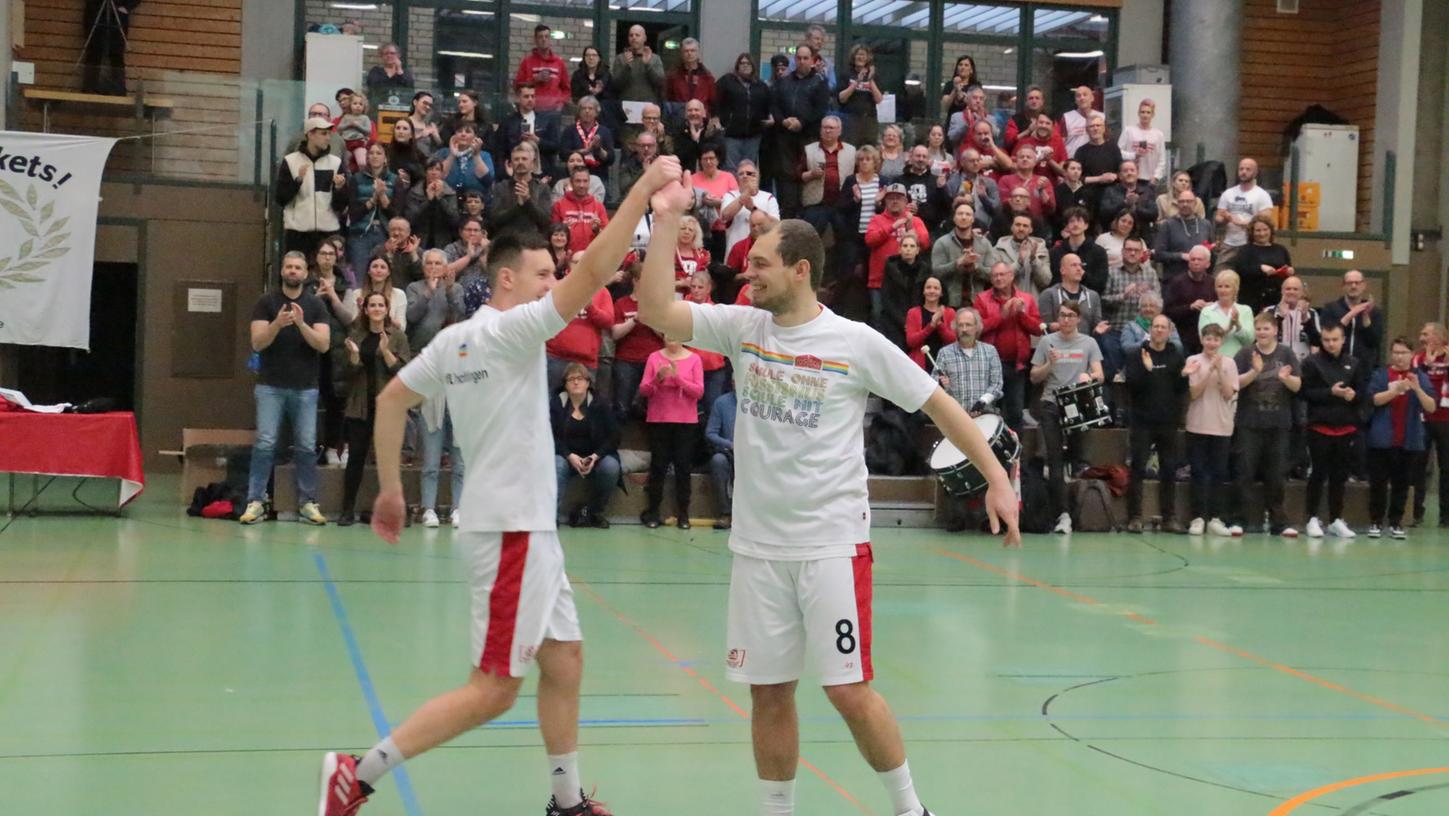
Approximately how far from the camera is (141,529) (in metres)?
13.5

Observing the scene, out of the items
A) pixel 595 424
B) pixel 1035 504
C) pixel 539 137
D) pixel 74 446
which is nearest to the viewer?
pixel 74 446

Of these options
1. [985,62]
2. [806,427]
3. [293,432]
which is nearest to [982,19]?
[985,62]

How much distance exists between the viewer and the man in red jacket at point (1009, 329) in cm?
1545

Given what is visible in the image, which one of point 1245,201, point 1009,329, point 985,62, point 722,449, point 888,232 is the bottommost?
point 722,449

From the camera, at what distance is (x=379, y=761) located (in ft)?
16.7

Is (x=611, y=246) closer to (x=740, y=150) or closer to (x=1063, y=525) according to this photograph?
(x=1063, y=525)

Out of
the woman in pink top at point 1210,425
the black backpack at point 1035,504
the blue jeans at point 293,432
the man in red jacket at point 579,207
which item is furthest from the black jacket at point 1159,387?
the blue jeans at point 293,432

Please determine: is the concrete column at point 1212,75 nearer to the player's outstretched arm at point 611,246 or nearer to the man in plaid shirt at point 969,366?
the man in plaid shirt at point 969,366

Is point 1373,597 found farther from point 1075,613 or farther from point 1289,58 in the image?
point 1289,58

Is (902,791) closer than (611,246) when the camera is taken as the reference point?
No

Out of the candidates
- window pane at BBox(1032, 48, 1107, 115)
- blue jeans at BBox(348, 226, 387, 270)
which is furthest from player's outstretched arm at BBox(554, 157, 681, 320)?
window pane at BBox(1032, 48, 1107, 115)

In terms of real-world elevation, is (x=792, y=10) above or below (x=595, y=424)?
above

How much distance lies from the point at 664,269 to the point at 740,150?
13.5 metres

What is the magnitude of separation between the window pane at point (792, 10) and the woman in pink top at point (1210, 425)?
10.2m
